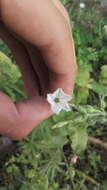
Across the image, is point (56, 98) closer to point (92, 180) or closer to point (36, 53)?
point (36, 53)

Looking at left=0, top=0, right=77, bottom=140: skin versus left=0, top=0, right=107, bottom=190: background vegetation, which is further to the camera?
left=0, top=0, right=107, bottom=190: background vegetation

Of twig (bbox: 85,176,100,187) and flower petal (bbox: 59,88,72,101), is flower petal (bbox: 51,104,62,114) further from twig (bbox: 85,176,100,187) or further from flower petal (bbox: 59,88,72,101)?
twig (bbox: 85,176,100,187)

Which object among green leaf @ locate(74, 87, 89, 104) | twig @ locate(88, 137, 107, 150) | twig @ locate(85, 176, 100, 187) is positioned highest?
green leaf @ locate(74, 87, 89, 104)

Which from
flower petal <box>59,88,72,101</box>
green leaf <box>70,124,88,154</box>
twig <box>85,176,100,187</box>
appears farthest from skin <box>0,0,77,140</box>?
twig <box>85,176,100,187</box>

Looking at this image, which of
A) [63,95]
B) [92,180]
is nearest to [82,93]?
[92,180]

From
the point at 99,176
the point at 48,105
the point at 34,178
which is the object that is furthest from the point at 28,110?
the point at 99,176

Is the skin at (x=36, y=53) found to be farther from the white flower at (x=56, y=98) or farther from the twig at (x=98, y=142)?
the twig at (x=98, y=142)
